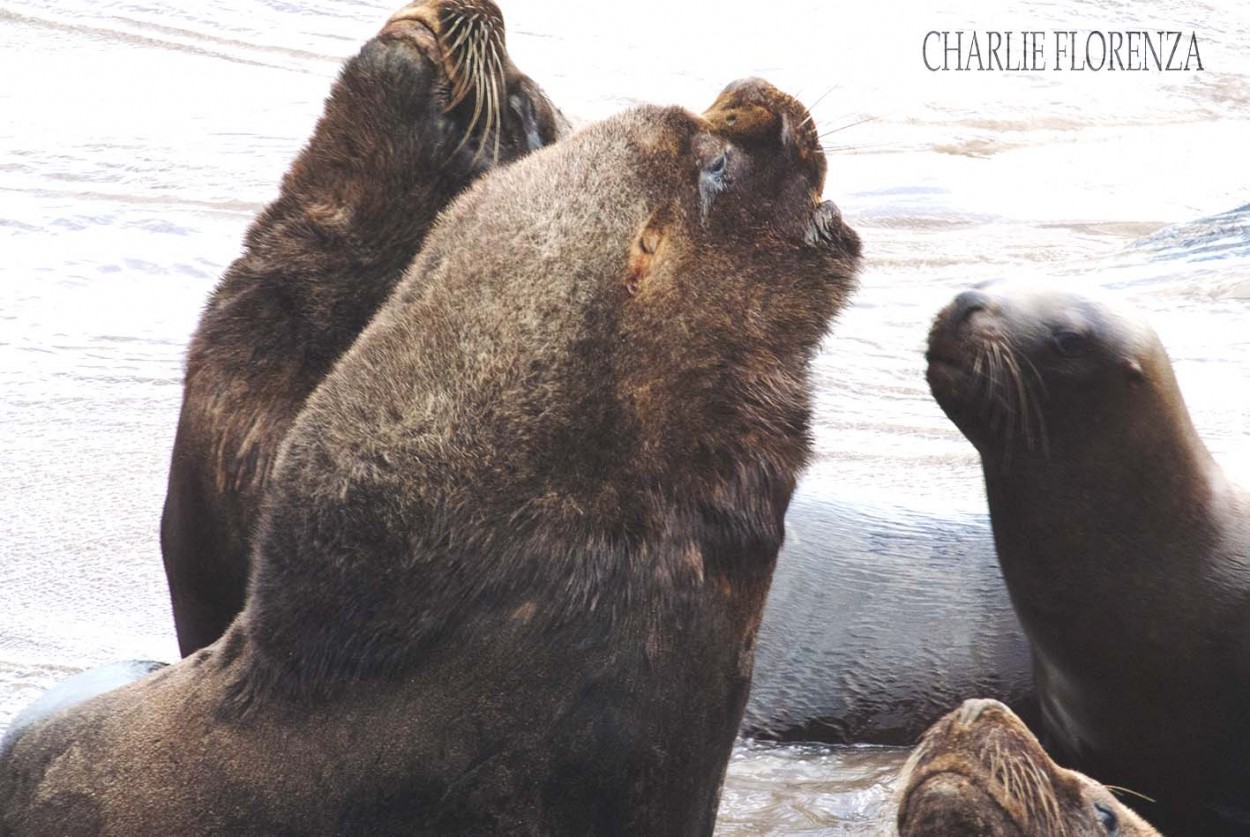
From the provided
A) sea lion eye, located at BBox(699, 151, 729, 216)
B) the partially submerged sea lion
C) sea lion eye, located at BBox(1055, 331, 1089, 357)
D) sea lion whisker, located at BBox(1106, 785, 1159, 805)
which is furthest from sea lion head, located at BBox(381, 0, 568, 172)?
sea lion whisker, located at BBox(1106, 785, 1159, 805)

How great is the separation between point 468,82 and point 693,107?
6.99 m

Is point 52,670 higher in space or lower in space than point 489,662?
lower

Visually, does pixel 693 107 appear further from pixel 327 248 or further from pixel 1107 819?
pixel 1107 819

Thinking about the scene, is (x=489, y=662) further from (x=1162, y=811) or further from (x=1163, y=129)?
(x=1163, y=129)

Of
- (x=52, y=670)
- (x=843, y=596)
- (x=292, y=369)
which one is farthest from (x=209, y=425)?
(x=843, y=596)

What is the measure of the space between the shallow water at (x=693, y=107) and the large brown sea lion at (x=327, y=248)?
0.98m

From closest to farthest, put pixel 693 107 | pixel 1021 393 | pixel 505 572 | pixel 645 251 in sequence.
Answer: pixel 505 572, pixel 645 251, pixel 1021 393, pixel 693 107

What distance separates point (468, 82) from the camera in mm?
4176

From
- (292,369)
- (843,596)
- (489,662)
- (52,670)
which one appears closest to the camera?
(489,662)

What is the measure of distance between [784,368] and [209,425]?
1.44m

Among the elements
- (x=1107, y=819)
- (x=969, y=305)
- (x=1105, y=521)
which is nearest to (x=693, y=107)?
(x=969, y=305)

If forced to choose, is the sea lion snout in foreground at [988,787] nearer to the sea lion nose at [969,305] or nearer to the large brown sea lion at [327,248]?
the large brown sea lion at [327,248]

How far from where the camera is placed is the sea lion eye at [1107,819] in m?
3.84

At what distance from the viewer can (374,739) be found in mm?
2941
